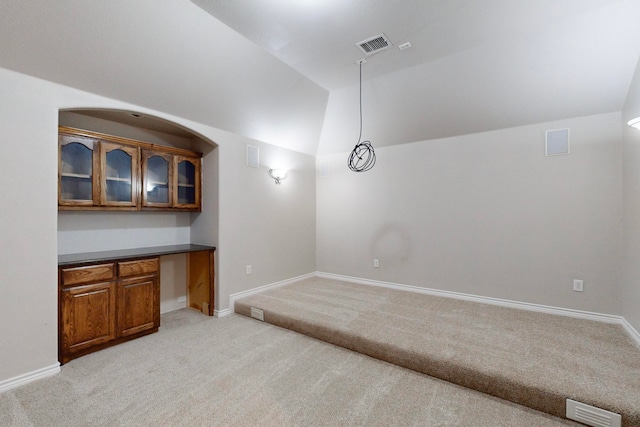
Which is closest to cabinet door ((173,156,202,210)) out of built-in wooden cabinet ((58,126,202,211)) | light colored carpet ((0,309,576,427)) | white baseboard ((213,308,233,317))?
built-in wooden cabinet ((58,126,202,211))

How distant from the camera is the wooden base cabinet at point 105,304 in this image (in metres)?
2.55

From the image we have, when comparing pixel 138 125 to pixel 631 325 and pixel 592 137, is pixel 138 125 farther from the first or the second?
pixel 631 325

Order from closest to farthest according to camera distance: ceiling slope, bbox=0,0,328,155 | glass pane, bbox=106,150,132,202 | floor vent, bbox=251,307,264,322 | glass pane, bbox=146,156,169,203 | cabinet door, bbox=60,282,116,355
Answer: ceiling slope, bbox=0,0,328,155 → cabinet door, bbox=60,282,116,355 → glass pane, bbox=106,150,132,202 → glass pane, bbox=146,156,169,203 → floor vent, bbox=251,307,264,322

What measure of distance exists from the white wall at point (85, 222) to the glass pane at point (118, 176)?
0.46m

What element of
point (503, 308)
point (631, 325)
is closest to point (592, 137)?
point (631, 325)

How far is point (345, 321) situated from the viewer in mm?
3084

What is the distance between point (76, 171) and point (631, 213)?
17.8ft

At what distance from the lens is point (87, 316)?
8.77ft

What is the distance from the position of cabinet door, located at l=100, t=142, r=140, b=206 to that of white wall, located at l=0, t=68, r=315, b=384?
0.45 metres

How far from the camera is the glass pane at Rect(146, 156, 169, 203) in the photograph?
3379 mm

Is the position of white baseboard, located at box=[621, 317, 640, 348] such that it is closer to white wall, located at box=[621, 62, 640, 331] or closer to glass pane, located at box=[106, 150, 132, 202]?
white wall, located at box=[621, 62, 640, 331]

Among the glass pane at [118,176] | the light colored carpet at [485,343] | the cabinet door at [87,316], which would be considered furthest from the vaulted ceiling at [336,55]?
the light colored carpet at [485,343]

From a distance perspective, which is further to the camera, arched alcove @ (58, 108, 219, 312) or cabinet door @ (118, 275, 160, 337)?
arched alcove @ (58, 108, 219, 312)

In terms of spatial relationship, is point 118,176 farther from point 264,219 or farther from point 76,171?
point 264,219
